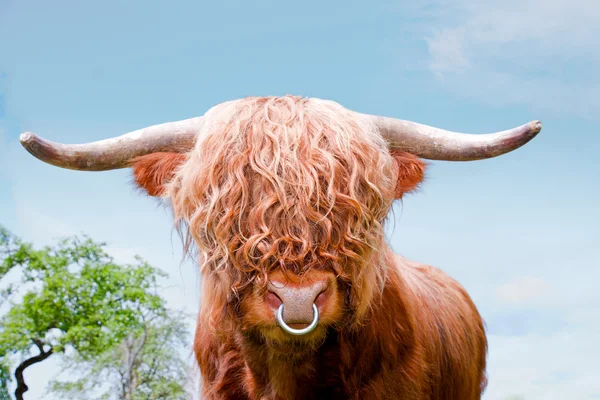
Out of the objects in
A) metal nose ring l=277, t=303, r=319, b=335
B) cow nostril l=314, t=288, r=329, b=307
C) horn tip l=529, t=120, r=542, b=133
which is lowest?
metal nose ring l=277, t=303, r=319, b=335

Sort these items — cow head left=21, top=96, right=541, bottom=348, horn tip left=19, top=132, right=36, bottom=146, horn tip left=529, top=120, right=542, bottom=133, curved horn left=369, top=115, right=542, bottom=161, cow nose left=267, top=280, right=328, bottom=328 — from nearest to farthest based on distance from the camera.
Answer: cow nose left=267, top=280, right=328, bottom=328 → cow head left=21, top=96, right=541, bottom=348 → horn tip left=19, top=132, right=36, bottom=146 → horn tip left=529, top=120, right=542, bottom=133 → curved horn left=369, top=115, right=542, bottom=161

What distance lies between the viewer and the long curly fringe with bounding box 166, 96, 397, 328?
3367 mm

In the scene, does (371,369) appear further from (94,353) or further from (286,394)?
(94,353)

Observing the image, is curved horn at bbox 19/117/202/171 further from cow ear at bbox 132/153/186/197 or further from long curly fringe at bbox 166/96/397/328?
long curly fringe at bbox 166/96/397/328

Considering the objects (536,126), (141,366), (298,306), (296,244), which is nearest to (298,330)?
(298,306)

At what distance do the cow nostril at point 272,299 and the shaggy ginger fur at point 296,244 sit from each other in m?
0.05

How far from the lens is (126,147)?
14.2ft

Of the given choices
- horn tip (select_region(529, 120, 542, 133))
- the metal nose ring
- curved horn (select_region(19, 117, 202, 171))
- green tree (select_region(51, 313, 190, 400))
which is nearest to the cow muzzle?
the metal nose ring

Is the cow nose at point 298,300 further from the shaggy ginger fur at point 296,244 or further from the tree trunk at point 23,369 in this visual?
the tree trunk at point 23,369

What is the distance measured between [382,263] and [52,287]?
486 inches

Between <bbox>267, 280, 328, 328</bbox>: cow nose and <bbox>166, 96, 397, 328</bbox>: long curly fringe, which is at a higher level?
<bbox>166, 96, 397, 328</bbox>: long curly fringe

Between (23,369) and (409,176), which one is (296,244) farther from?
(23,369)

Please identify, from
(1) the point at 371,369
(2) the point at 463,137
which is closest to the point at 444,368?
(1) the point at 371,369

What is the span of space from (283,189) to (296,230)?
220 millimetres
